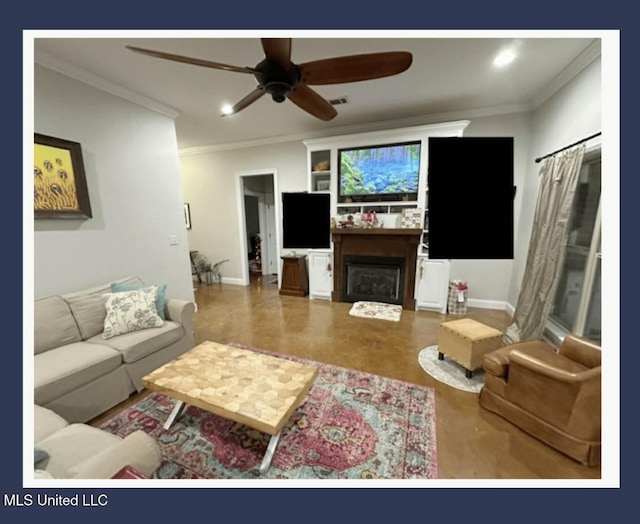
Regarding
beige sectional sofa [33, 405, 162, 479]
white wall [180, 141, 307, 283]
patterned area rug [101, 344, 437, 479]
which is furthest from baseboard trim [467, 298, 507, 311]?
beige sectional sofa [33, 405, 162, 479]

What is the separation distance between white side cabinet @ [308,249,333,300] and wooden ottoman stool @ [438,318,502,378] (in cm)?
207

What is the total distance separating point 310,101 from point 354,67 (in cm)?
47

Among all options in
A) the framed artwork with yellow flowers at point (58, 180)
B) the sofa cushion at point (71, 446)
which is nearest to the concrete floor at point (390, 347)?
the sofa cushion at point (71, 446)

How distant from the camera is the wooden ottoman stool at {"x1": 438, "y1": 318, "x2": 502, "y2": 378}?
1968 millimetres

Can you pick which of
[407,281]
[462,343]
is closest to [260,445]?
[462,343]

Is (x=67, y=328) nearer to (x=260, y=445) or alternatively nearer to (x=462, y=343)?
(x=260, y=445)

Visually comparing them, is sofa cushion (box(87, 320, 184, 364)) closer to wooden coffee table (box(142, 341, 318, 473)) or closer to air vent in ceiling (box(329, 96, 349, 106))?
wooden coffee table (box(142, 341, 318, 473))

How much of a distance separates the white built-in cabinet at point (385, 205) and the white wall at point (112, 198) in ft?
6.17

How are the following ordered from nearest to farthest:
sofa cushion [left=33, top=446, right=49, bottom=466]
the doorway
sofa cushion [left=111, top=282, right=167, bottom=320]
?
sofa cushion [left=33, top=446, right=49, bottom=466], sofa cushion [left=111, top=282, right=167, bottom=320], the doorway

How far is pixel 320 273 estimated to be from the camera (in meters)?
4.04

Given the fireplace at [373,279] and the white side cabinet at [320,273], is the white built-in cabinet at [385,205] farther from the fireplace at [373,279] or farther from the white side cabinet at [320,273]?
the fireplace at [373,279]

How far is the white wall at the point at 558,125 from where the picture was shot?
2.04 metres

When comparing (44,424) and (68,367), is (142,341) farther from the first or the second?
(44,424)

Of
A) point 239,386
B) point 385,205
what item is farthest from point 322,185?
point 239,386
